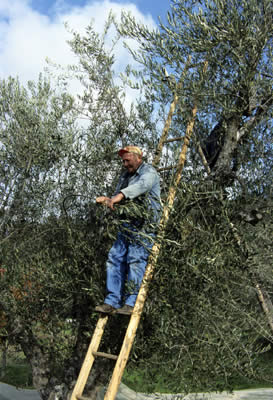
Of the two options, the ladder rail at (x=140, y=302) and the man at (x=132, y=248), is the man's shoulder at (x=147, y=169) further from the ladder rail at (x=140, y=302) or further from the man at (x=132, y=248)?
the ladder rail at (x=140, y=302)

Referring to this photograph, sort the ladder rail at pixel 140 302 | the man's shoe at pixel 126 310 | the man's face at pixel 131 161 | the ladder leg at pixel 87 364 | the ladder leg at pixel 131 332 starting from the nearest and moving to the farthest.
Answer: the ladder leg at pixel 131 332 → the ladder rail at pixel 140 302 → the ladder leg at pixel 87 364 → the man's shoe at pixel 126 310 → the man's face at pixel 131 161

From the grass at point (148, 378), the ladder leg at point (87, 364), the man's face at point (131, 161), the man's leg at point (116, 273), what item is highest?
the man's face at point (131, 161)

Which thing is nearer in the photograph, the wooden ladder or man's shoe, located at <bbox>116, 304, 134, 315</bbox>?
the wooden ladder

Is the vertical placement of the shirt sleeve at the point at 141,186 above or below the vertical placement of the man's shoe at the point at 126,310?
above

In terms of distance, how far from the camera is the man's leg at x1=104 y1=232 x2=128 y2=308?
457 centimetres

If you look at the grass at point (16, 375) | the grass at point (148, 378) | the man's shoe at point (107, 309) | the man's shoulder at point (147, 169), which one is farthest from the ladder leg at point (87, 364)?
the grass at point (16, 375)

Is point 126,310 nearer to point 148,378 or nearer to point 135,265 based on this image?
point 135,265

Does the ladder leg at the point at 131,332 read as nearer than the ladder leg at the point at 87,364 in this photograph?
Yes

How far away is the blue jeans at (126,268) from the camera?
14.6 feet

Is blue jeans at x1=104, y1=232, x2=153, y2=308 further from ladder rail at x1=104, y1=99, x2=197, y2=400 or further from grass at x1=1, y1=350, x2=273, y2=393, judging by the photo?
grass at x1=1, y1=350, x2=273, y2=393

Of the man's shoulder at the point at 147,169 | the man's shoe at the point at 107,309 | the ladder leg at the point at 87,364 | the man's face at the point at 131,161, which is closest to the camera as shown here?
the ladder leg at the point at 87,364

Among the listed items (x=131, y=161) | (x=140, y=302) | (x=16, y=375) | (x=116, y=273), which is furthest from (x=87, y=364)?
(x=16, y=375)

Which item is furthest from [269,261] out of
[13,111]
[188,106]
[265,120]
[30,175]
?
[13,111]

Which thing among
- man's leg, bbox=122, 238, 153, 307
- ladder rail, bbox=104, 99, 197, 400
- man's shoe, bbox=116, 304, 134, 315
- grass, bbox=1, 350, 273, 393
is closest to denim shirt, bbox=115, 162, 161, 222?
ladder rail, bbox=104, 99, 197, 400
